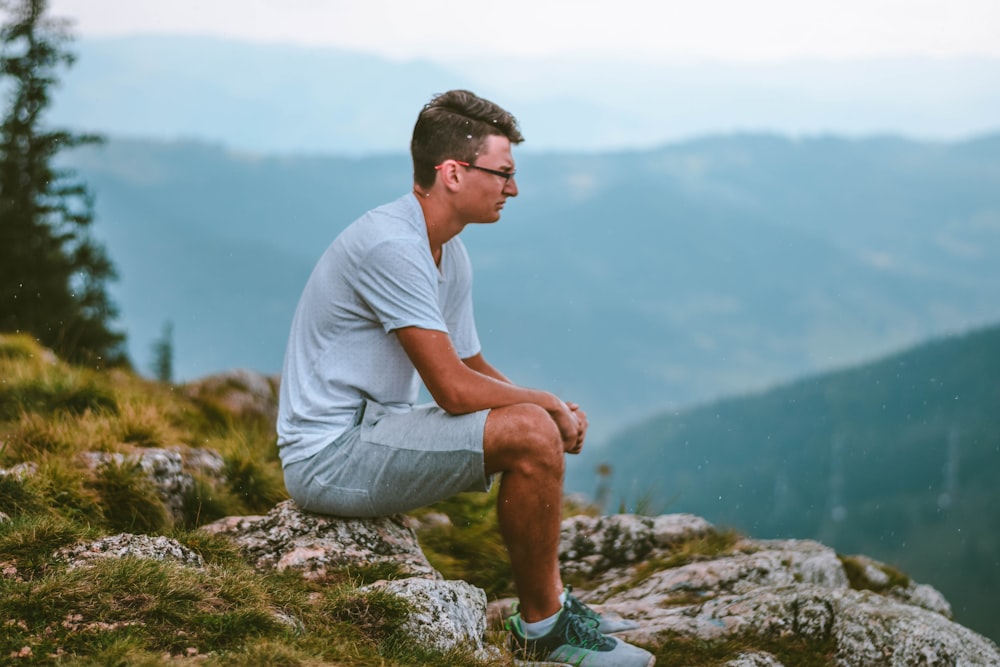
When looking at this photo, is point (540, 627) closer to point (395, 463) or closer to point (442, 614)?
point (442, 614)

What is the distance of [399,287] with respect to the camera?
4449mm

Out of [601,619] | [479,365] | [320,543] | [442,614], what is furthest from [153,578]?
[601,619]

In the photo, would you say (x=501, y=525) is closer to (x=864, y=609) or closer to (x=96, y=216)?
(x=864, y=609)

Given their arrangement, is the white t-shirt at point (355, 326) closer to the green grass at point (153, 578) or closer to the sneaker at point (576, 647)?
the green grass at point (153, 578)

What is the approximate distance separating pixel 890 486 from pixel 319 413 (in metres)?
205

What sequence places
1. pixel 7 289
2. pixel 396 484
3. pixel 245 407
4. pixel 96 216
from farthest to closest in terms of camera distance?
pixel 96 216 < pixel 7 289 < pixel 245 407 < pixel 396 484

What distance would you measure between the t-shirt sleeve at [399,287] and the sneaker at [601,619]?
1384 mm

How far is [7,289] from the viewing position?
27.3 m

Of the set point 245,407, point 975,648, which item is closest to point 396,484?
point 975,648

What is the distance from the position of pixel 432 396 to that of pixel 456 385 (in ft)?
0.43

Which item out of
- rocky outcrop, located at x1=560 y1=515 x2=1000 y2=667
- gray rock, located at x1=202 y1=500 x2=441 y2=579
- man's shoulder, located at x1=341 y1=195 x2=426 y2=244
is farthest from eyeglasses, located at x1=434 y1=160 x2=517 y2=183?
rocky outcrop, located at x1=560 y1=515 x2=1000 y2=667

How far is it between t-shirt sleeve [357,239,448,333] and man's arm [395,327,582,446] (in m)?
0.06

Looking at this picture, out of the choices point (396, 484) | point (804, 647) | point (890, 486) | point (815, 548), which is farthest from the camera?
Result: point (890, 486)

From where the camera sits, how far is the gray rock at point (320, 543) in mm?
4828
